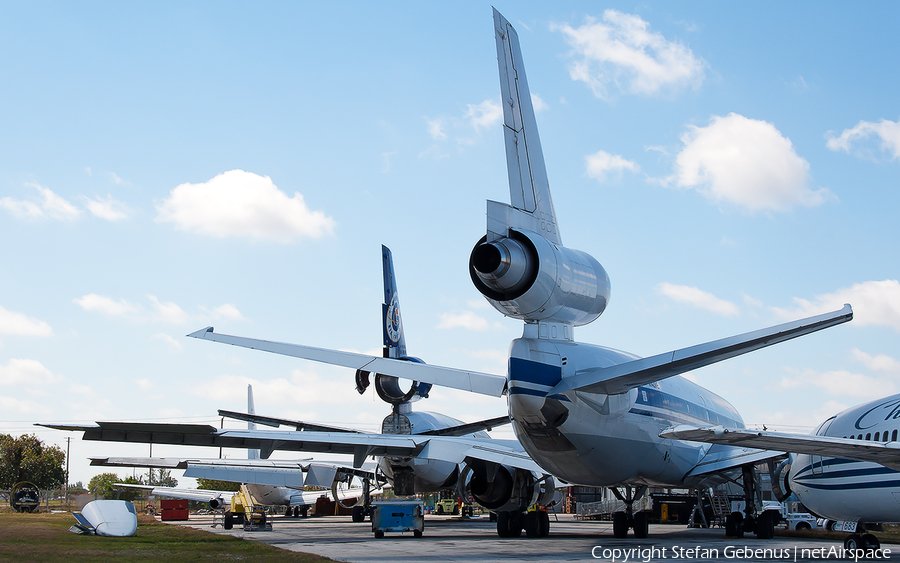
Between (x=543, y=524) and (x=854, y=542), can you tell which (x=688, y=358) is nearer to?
(x=854, y=542)

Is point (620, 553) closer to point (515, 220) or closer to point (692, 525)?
point (515, 220)

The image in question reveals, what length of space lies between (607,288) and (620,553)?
477 centimetres

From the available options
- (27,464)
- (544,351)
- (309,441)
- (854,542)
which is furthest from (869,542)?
(27,464)

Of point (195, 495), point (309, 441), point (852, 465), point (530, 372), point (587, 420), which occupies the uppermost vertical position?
point (530, 372)

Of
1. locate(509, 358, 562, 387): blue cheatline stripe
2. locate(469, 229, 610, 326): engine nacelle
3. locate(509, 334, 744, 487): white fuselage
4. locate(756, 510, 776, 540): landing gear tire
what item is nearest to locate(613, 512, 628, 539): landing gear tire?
locate(509, 334, 744, 487): white fuselage

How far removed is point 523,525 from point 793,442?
12.7 m

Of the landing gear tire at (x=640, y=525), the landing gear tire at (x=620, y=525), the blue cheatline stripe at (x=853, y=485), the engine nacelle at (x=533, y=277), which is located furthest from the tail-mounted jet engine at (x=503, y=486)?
the blue cheatline stripe at (x=853, y=485)

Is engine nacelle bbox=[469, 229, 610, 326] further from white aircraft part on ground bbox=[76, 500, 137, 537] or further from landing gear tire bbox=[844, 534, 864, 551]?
white aircraft part on ground bbox=[76, 500, 137, 537]

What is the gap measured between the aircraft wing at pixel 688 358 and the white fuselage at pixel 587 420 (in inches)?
14.3

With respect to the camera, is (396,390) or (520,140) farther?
(396,390)

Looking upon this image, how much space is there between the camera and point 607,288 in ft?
43.0

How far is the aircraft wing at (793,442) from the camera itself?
8.23 m

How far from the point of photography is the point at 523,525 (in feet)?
66.6

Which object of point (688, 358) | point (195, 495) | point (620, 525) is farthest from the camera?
point (195, 495)
